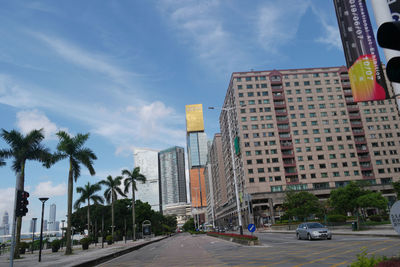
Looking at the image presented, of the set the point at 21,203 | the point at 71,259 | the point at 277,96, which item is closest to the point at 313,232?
the point at 71,259

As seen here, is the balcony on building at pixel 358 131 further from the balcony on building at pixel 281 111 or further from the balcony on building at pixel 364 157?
the balcony on building at pixel 281 111

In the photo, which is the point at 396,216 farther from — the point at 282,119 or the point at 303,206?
the point at 282,119

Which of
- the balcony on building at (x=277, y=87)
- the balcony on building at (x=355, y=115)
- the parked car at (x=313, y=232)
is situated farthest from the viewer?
the balcony on building at (x=277, y=87)

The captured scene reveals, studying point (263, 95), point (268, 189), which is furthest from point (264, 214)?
point (263, 95)

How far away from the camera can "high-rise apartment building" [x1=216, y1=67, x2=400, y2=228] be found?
86500mm

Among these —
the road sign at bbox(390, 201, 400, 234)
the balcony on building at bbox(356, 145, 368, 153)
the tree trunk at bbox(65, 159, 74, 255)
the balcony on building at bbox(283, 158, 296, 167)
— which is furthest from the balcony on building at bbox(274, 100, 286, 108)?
the road sign at bbox(390, 201, 400, 234)

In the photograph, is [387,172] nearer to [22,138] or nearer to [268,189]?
[268,189]

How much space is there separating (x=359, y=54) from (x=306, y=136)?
7698 cm

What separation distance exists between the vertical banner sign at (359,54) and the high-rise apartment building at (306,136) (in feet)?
222

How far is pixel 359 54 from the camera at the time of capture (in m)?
17.5

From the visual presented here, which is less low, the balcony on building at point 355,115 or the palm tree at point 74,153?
the balcony on building at point 355,115

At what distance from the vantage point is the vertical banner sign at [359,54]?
1438 centimetres

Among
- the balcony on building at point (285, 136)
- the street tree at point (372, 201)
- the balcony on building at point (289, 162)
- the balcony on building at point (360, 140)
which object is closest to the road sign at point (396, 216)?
the street tree at point (372, 201)

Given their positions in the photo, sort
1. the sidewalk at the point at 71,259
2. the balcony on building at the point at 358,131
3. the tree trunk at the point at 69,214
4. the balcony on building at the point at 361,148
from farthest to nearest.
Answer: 1. the balcony on building at the point at 358,131
2. the balcony on building at the point at 361,148
3. the tree trunk at the point at 69,214
4. the sidewalk at the point at 71,259
